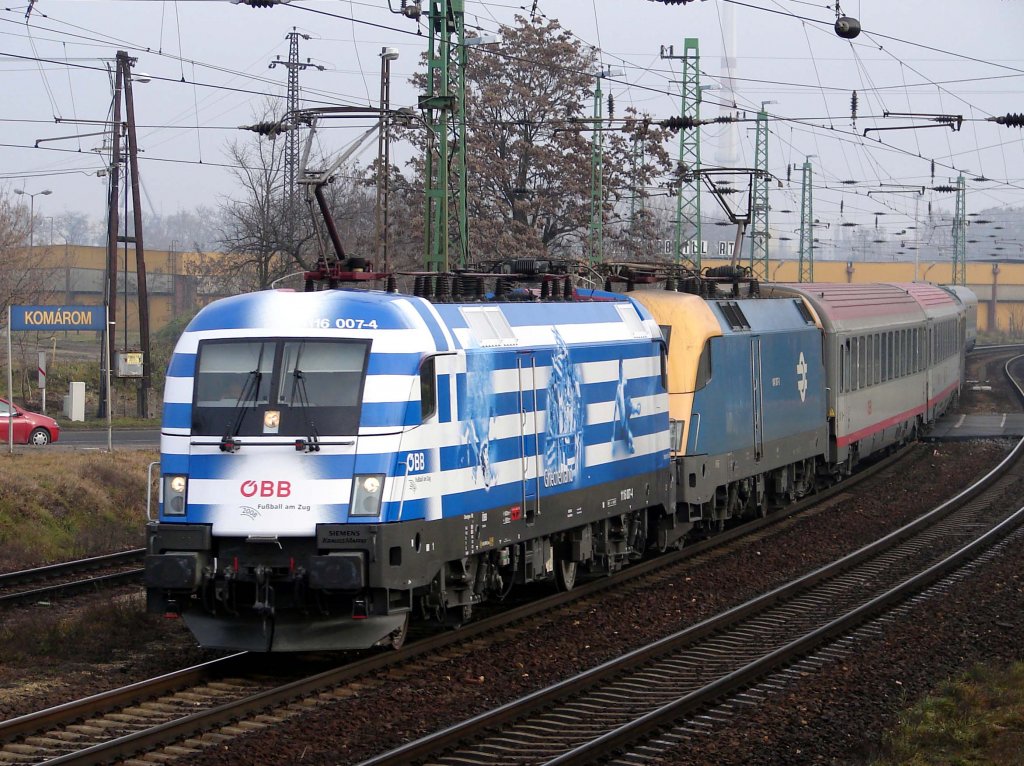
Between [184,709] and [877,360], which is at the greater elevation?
[877,360]

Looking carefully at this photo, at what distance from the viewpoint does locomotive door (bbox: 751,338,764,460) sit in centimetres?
2094

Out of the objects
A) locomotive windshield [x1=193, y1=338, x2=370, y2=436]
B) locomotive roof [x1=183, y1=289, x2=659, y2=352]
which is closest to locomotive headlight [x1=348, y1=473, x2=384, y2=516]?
locomotive windshield [x1=193, y1=338, x2=370, y2=436]

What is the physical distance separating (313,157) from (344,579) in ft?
157

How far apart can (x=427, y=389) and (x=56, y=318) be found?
55.2ft

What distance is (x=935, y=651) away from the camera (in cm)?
1338

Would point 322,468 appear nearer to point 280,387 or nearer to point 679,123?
point 280,387

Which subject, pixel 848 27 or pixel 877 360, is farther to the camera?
pixel 877 360

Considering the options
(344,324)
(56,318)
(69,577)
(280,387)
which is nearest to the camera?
(280,387)

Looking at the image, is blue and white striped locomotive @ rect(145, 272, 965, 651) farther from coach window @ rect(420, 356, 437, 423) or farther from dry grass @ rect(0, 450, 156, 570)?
dry grass @ rect(0, 450, 156, 570)

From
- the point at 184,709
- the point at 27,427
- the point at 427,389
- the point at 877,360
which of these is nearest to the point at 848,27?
the point at 877,360

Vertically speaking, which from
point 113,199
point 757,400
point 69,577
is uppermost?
point 113,199

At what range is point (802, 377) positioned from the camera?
77.5 feet

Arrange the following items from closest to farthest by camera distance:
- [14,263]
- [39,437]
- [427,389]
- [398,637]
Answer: [427,389] < [398,637] < [39,437] < [14,263]

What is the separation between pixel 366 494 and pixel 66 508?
12971 mm
